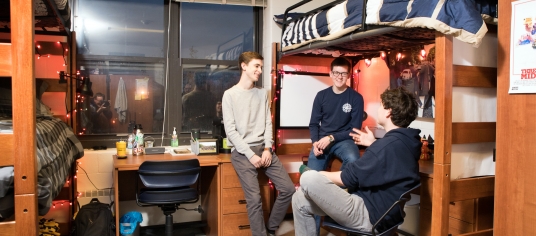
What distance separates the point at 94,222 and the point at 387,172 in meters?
2.12

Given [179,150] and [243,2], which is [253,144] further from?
[243,2]

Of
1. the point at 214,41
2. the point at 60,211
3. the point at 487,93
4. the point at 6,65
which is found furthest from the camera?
the point at 214,41

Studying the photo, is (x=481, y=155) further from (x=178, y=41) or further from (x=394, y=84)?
(x=178, y=41)

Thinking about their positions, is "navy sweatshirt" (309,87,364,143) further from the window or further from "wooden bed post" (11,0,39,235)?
"wooden bed post" (11,0,39,235)

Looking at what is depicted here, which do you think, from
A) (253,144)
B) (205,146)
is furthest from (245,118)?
(205,146)

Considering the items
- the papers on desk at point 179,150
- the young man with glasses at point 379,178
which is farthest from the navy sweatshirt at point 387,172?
the papers on desk at point 179,150

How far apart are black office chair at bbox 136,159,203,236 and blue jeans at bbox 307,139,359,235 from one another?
3.28ft

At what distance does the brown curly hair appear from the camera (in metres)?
2.14

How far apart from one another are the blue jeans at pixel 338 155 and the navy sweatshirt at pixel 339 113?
0.06 meters

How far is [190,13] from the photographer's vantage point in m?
3.84

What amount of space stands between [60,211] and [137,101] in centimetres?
114

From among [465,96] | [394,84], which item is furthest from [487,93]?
[394,84]

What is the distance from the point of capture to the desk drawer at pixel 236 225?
3.15m

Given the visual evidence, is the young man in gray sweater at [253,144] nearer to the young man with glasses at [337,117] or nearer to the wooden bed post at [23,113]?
Result: the young man with glasses at [337,117]
